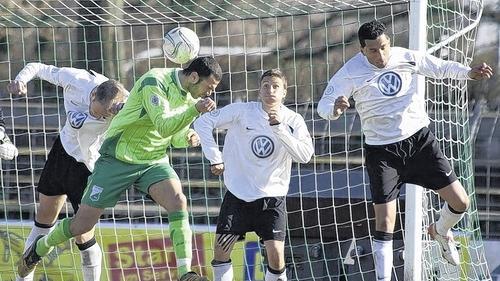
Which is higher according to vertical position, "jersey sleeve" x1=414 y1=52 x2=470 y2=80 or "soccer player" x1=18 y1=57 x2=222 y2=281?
"jersey sleeve" x1=414 y1=52 x2=470 y2=80

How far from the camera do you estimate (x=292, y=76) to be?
14.0m

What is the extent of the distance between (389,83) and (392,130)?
33cm

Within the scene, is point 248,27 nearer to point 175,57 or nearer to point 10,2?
point 10,2

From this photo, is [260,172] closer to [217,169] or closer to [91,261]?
[217,169]

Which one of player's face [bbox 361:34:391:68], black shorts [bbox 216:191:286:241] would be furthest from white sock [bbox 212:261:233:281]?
player's face [bbox 361:34:391:68]

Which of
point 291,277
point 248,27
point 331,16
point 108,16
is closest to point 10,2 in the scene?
point 108,16

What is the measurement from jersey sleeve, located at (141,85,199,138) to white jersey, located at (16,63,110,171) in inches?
44.8

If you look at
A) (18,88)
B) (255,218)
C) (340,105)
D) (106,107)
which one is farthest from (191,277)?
(18,88)

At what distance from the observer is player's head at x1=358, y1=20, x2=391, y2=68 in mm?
9102

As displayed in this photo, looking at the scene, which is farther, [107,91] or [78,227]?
[107,91]

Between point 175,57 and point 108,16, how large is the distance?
3981 millimetres

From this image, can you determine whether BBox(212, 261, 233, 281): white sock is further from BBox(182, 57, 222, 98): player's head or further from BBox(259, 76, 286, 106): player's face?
BBox(182, 57, 222, 98): player's head

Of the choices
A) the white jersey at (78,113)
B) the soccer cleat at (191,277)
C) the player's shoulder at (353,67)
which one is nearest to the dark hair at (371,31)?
the player's shoulder at (353,67)

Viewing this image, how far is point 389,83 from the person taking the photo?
9.32 metres
